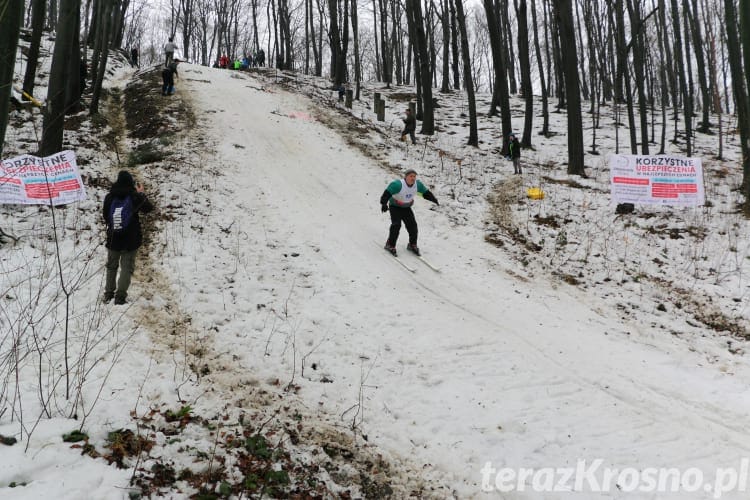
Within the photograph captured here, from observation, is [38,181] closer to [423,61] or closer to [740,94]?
[423,61]

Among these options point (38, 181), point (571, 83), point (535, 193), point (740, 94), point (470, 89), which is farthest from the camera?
point (470, 89)

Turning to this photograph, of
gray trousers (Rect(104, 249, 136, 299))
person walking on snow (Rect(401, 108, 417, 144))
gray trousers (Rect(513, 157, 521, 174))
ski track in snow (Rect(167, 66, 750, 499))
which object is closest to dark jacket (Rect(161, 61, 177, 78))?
person walking on snow (Rect(401, 108, 417, 144))

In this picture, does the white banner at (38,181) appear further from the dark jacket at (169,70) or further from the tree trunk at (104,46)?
the dark jacket at (169,70)

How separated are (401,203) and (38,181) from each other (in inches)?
272

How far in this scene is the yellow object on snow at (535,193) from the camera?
11.8 meters

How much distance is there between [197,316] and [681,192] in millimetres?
10905

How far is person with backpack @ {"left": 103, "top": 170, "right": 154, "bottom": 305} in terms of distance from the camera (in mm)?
5617

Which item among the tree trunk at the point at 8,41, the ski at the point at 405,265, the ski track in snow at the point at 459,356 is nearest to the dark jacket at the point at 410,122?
the ski track in snow at the point at 459,356

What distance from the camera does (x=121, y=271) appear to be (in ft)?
18.7

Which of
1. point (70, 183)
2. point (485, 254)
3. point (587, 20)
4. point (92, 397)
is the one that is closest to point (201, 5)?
point (587, 20)

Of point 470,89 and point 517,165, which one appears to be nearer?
point 517,165

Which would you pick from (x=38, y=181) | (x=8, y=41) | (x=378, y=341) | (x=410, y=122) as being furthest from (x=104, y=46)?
(x=378, y=341)

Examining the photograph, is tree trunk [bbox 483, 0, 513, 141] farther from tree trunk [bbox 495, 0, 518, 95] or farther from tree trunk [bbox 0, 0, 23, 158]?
tree trunk [bbox 0, 0, 23, 158]

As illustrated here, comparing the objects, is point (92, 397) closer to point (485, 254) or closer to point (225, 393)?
point (225, 393)
